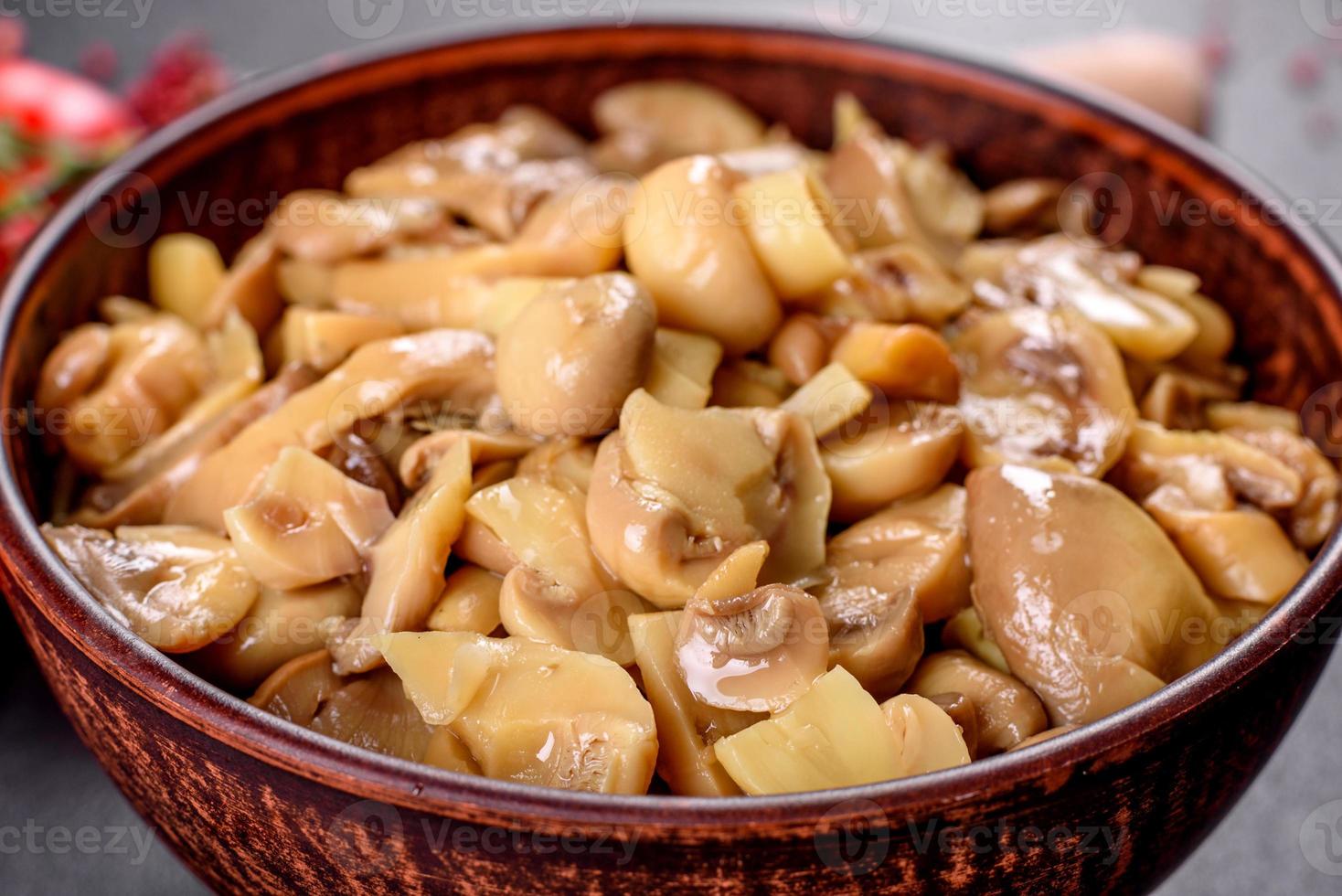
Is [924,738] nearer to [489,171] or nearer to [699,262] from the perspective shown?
[699,262]

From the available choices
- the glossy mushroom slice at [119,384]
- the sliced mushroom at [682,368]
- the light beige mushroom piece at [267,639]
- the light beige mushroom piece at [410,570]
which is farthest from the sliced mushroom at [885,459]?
the glossy mushroom slice at [119,384]

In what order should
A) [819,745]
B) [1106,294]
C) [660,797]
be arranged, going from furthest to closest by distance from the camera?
1. [1106,294]
2. [819,745]
3. [660,797]

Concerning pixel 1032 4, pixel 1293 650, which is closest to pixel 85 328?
pixel 1293 650

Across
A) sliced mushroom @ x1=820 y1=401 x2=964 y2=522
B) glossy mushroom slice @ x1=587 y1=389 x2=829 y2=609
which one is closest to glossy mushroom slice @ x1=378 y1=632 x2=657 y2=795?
glossy mushroom slice @ x1=587 y1=389 x2=829 y2=609

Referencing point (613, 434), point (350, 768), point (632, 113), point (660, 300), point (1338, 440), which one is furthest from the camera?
point (632, 113)

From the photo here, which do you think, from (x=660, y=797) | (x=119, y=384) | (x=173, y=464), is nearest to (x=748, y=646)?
(x=660, y=797)

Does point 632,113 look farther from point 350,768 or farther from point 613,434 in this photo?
point 350,768
